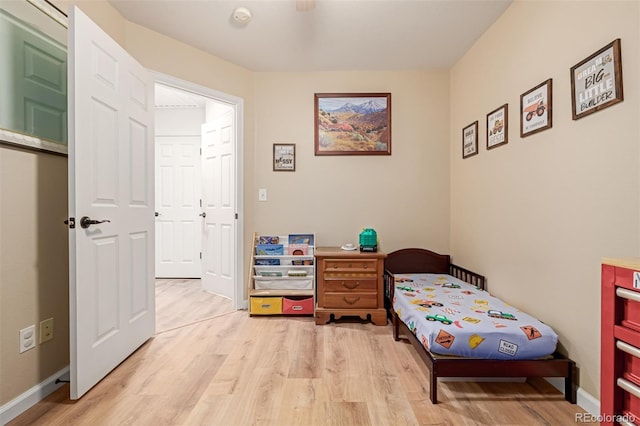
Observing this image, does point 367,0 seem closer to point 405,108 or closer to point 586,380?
point 405,108

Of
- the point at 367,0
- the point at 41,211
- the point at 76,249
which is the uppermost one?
the point at 367,0

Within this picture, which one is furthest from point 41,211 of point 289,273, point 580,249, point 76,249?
point 580,249

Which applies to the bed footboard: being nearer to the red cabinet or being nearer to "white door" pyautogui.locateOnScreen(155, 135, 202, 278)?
the red cabinet

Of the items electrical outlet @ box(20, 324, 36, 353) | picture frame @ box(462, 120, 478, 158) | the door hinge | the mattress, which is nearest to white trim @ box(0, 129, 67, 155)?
the door hinge

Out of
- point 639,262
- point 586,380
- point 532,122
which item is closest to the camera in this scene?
point 639,262

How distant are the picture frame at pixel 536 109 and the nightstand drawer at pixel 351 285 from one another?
5.37 ft

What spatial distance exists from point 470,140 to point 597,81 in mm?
1290

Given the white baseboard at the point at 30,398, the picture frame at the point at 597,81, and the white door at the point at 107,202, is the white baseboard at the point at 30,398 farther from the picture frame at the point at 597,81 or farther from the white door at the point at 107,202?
the picture frame at the point at 597,81

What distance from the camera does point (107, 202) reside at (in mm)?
1801

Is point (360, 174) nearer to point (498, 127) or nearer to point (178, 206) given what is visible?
point (498, 127)

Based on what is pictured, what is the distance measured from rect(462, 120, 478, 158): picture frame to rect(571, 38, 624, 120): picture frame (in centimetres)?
105

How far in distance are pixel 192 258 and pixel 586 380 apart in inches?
171

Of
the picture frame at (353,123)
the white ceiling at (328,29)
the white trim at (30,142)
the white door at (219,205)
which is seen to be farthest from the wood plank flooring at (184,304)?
the white ceiling at (328,29)

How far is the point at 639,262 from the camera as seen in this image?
3.18 ft
